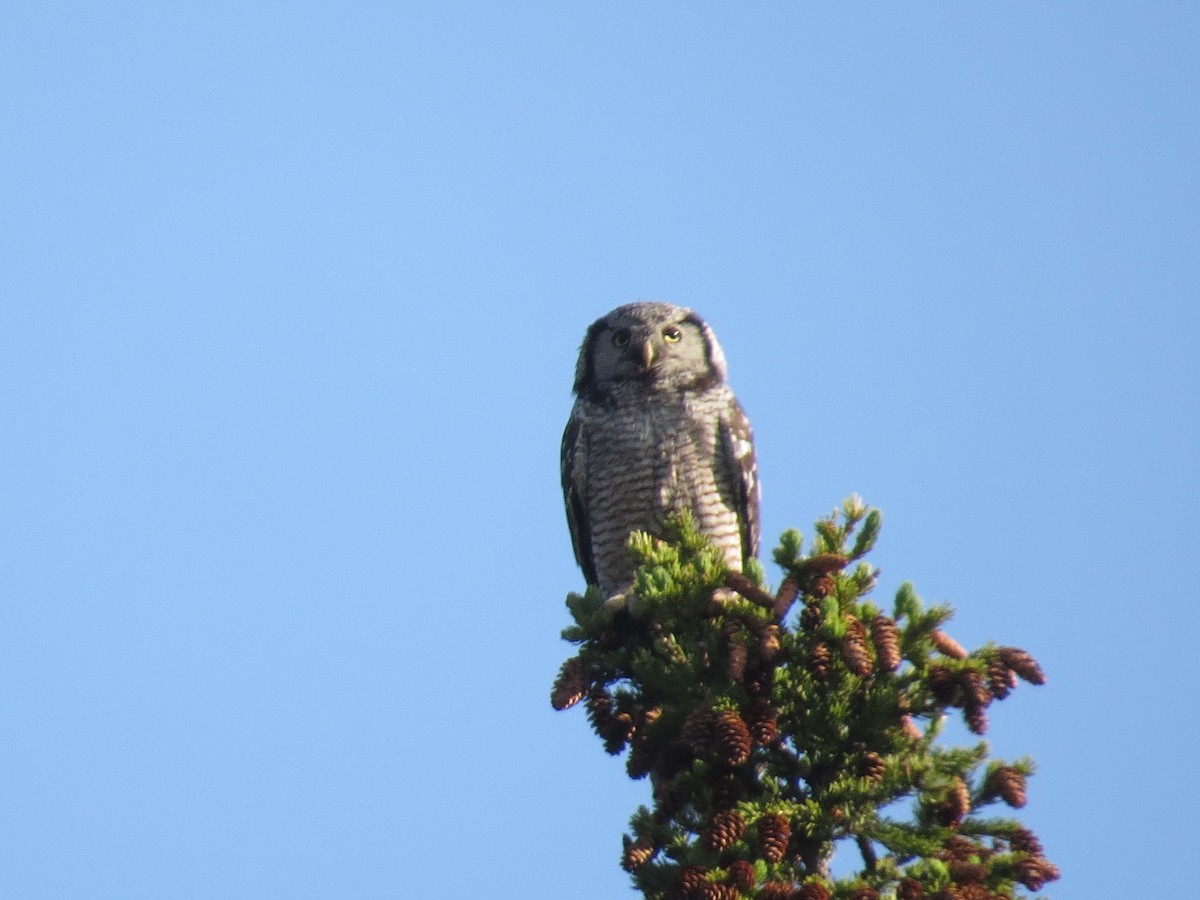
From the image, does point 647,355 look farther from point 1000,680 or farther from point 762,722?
point 1000,680

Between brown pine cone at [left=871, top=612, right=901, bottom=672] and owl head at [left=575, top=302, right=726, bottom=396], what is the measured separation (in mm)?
3615

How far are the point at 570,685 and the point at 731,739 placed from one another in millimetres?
732

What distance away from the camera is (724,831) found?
4328mm

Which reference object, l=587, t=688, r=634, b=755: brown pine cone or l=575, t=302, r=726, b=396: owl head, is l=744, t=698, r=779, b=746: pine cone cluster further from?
l=575, t=302, r=726, b=396: owl head

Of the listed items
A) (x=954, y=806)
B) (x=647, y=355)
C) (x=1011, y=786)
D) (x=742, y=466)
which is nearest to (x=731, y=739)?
(x=954, y=806)

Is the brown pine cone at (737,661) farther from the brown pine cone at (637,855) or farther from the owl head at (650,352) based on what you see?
the owl head at (650,352)

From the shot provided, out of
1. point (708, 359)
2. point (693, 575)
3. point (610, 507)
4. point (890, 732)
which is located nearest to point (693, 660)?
point (693, 575)

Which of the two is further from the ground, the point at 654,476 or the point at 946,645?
the point at 654,476

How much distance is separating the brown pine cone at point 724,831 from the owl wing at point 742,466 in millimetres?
3752

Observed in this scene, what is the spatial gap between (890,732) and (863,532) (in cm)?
69

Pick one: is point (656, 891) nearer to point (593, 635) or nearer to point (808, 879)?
point (808, 879)

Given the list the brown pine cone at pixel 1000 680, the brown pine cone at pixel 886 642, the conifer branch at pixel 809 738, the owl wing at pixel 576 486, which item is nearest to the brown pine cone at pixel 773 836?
the conifer branch at pixel 809 738

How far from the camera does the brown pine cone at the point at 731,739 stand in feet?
14.6

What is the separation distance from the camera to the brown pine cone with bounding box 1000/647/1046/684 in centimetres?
454
